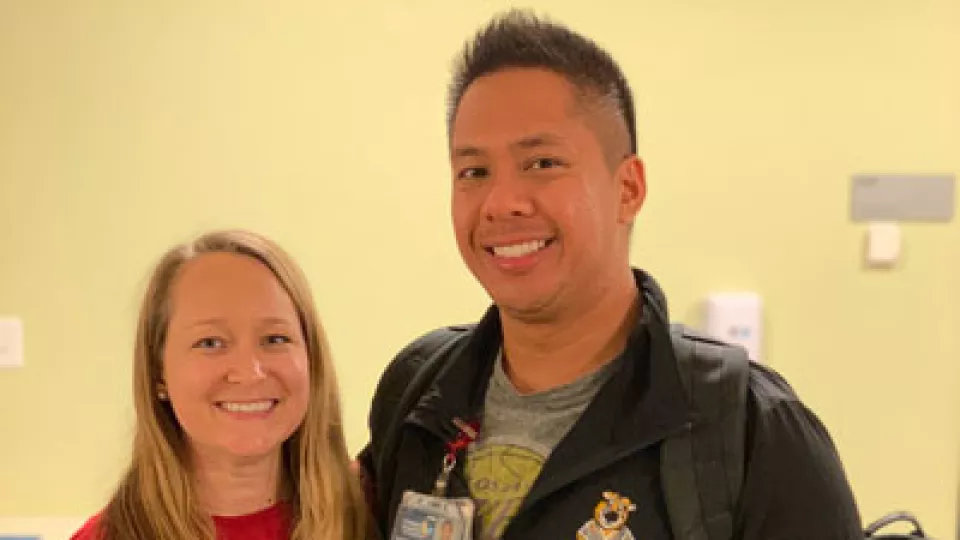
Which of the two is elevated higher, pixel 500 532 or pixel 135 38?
pixel 135 38

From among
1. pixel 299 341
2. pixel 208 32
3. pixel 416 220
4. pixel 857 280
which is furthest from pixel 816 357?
pixel 208 32

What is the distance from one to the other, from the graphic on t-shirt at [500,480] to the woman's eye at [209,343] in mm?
394

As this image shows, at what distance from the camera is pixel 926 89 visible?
2.02 metres

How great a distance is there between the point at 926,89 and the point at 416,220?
4.03 feet

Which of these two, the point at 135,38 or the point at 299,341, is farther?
the point at 135,38

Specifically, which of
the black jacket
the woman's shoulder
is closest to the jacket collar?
the black jacket

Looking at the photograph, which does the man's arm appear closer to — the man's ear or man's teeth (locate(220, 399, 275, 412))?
the man's ear

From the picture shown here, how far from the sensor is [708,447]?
3.50 ft

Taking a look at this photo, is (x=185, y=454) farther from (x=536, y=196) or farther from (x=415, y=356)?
(x=536, y=196)

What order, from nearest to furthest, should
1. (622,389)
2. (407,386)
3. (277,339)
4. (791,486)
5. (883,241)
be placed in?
(791,486) < (622,389) < (277,339) < (407,386) < (883,241)

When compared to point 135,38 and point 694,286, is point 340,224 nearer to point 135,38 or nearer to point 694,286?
point 135,38

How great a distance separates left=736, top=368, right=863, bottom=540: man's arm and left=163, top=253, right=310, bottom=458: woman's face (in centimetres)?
62

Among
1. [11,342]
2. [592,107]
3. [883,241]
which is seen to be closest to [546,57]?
[592,107]

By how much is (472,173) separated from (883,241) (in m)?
1.26
